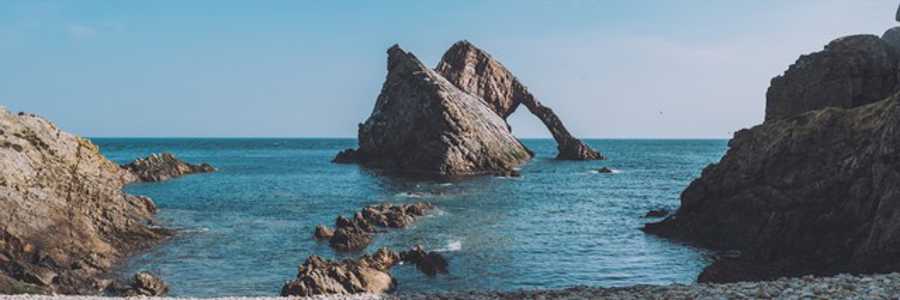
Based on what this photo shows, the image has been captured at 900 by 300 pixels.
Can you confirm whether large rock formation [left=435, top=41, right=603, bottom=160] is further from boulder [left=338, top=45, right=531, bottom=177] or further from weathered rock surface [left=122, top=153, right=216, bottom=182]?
weathered rock surface [left=122, top=153, right=216, bottom=182]

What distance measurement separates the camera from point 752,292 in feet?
63.2

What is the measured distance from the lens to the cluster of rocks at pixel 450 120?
10294 cm

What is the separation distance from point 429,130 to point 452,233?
5989cm

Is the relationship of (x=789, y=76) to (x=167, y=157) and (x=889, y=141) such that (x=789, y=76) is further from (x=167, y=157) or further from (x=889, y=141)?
(x=167, y=157)

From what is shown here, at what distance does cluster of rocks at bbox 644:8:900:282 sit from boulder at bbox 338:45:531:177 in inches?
2073

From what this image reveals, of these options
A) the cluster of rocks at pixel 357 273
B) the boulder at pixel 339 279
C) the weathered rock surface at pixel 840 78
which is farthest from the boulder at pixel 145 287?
the weathered rock surface at pixel 840 78

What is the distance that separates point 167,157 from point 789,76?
281 ft

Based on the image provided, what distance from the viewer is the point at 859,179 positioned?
32.7 metres

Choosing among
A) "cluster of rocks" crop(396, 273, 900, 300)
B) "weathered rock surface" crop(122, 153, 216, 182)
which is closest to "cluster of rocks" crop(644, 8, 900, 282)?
"cluster of rocks" crop(396, 273, 900, 300)

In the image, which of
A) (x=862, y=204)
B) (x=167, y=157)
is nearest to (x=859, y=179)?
(x=862, y=204)

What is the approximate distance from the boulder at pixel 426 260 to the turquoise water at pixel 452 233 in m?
0.68

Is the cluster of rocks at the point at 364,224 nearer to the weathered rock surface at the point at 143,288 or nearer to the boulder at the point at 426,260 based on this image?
the boulder at the point at 426,260

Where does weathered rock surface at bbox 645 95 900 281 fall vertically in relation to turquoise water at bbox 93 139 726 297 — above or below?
above

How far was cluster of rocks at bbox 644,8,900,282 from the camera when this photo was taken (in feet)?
97.8
